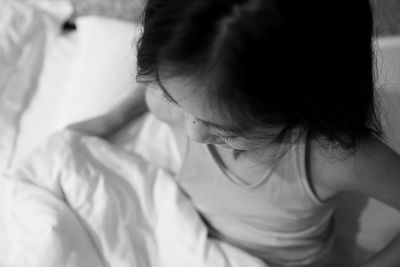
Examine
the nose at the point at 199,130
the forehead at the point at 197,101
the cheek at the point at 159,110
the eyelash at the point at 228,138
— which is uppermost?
the forehead at the point at 197,101

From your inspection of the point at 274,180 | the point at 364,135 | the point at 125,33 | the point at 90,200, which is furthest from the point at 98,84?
the point at 364,135

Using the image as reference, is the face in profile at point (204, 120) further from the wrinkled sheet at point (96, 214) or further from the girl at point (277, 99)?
the wrinkled sheet at point (96, 214)

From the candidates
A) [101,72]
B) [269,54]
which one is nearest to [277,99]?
[269,54]

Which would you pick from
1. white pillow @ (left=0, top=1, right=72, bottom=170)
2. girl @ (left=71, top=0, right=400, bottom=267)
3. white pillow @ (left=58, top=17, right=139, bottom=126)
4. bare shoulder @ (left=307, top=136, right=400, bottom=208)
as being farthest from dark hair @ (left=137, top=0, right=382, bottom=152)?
white pillow @ (left=0, top=1, right=72, bottom=170)

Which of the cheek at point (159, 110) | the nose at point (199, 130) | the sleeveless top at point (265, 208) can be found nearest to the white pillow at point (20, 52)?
the cheek at point (159, 110)

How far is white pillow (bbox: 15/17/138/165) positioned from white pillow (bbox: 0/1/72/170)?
0.02 meters

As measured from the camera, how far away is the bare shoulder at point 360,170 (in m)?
0.62

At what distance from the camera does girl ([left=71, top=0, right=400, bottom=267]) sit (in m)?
0.42

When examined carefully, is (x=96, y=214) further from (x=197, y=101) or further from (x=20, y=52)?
(x=20, y=52)

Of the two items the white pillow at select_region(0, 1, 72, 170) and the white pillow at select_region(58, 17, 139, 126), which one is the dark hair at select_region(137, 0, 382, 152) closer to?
the white pillow at select_region(58, 17, 139, 126)

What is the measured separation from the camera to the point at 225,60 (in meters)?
0.44

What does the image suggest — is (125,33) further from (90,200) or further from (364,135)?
(364,135)

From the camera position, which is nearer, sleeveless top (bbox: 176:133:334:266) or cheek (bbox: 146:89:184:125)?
sleeveless top (bbox: 176:133:334:266)

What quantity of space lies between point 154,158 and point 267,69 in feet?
1.60
